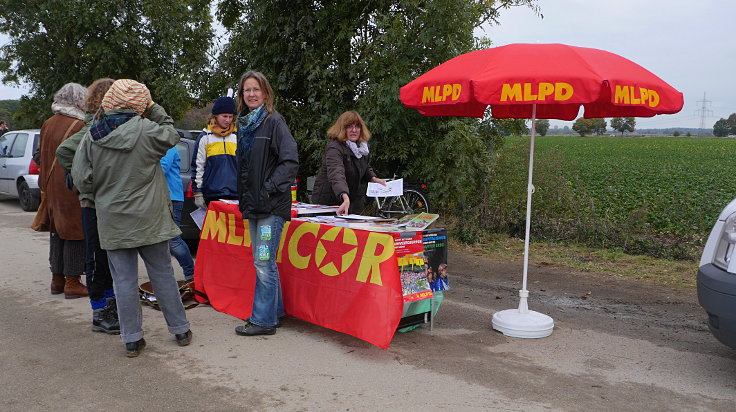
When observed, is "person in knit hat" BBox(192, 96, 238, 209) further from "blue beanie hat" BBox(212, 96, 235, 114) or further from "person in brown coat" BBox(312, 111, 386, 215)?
"person in brown coat" BBox(312, 111, 386, 215)

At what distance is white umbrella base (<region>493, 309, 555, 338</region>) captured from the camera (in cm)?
480

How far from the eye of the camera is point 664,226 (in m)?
9.41

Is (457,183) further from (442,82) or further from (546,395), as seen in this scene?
(546,395)

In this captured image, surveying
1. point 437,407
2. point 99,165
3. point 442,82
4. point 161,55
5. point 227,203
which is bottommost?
point 437,407

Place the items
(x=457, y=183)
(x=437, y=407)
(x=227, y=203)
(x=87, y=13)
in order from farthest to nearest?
(x=87, y=13) < (x=457, y=183) < (x=227, y=203) < (x=437, y=407)

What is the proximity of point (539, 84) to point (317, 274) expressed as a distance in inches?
85.7

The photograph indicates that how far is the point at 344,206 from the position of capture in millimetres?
5484

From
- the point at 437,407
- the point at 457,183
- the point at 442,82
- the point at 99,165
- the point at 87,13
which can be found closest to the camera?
the point at 437,407

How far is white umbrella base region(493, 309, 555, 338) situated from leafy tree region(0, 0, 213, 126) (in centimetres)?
1614

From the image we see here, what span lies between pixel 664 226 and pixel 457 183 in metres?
3.37

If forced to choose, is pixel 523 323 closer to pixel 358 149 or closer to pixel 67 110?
pixel 358 149

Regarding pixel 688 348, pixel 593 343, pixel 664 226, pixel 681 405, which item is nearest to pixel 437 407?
pixel 681 405

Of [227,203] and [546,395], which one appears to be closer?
[546,395]

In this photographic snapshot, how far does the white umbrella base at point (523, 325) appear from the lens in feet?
15.7
